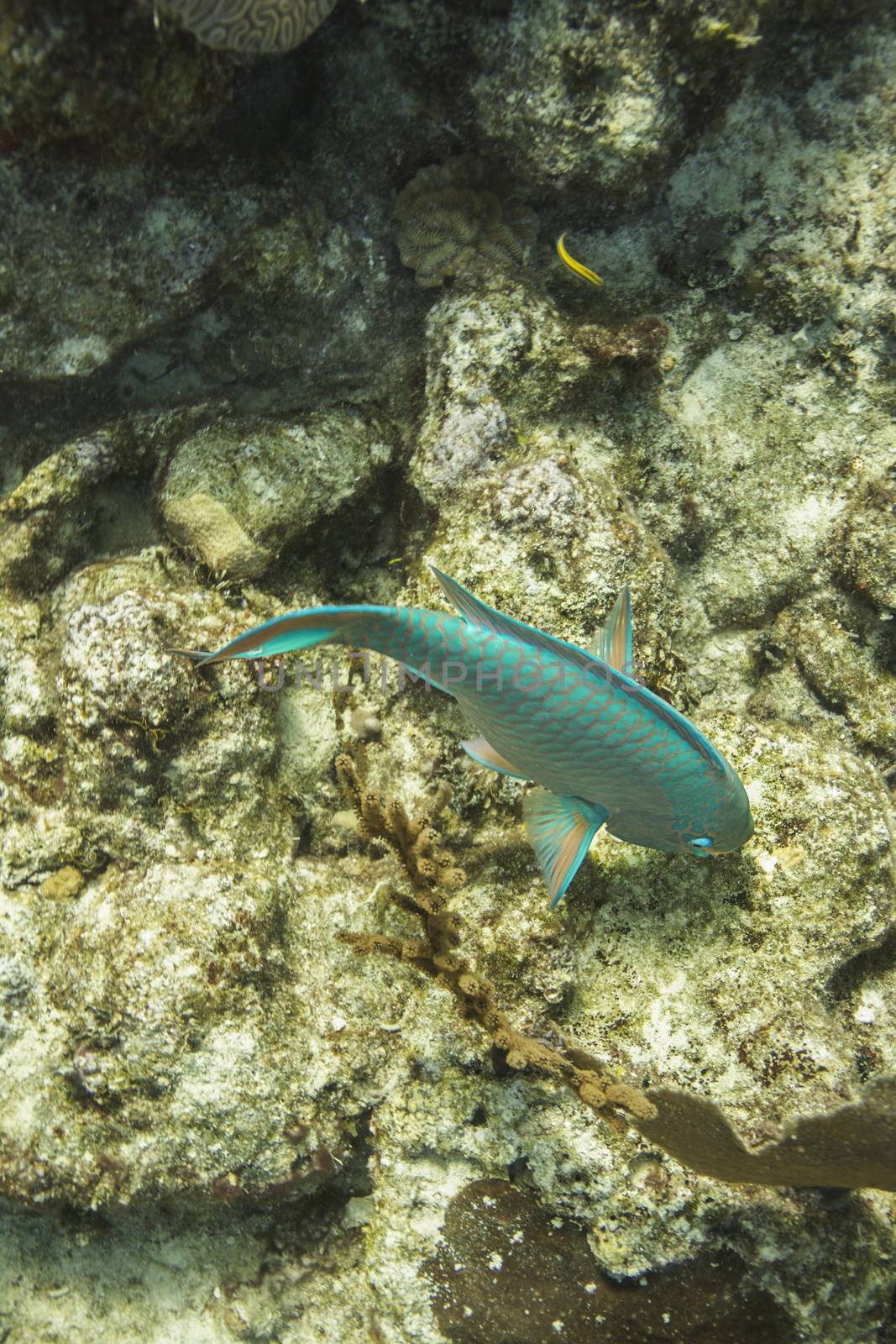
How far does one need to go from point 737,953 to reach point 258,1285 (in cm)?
240

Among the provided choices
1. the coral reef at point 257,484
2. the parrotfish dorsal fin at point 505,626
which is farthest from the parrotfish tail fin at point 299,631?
the coral reef at point 257,484

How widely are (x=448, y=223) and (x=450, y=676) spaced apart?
2.30 meters

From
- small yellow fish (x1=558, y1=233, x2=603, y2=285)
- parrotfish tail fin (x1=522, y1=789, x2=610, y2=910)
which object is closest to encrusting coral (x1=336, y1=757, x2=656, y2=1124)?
parrotfish tail fin (x1=522, y1=789, x2=610, y2=910)

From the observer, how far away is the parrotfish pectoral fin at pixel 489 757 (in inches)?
101

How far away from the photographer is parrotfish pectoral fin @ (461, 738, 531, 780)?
257 centimetres

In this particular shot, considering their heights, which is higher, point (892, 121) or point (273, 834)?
point (892, 121)

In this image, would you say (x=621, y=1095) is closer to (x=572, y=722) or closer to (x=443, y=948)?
(x=443, y=948)

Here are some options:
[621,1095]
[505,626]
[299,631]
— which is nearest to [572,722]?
[505,626]

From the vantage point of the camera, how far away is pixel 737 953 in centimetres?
283

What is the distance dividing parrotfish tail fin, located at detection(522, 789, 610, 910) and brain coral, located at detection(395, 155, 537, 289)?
2.35 metres

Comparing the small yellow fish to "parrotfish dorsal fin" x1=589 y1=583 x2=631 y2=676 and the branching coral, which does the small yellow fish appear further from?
the branching coral

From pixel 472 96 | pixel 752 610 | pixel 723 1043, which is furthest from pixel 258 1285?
pixel 472 96

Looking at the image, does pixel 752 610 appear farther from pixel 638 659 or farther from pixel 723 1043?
pixel 723 1043

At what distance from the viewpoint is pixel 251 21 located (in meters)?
2.36
